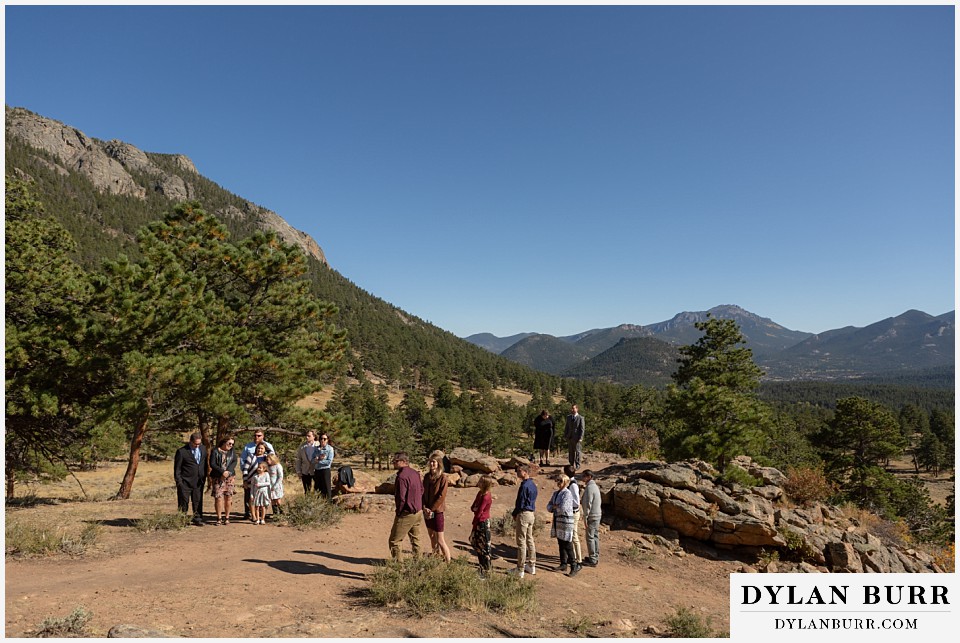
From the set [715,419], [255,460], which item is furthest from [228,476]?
[715,419]

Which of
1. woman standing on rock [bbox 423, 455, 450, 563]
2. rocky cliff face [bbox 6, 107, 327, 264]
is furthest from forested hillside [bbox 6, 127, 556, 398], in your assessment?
woman standing on rock [bbox 423, 455, 450, 563]

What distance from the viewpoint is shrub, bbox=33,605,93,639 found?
16.2 feet

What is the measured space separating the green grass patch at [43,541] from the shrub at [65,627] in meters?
3.67

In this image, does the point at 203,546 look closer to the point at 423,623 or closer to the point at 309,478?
the point at 309,478

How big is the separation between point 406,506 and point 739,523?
9248mm

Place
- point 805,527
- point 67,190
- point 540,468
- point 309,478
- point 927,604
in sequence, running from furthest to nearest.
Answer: point 67,190 → point 540,468 → point 805,527 → point 309,478 → point 927,604

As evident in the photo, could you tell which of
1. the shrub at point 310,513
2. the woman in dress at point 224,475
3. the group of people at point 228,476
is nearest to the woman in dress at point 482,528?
the shrub at point 310,513

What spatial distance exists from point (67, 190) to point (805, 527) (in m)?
157

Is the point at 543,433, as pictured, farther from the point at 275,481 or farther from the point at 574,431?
the point at 275,481

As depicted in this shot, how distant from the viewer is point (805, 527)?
41.0ft

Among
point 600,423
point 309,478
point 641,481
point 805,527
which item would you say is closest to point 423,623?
point 309,478

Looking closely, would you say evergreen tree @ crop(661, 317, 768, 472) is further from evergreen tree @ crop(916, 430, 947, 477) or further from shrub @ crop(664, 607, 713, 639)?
evergreen tree @ crop(916, 430, 947, 477)

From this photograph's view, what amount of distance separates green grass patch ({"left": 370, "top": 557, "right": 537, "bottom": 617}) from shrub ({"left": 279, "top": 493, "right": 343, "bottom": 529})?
3714 mm

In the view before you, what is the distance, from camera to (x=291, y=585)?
6863 millimetres
